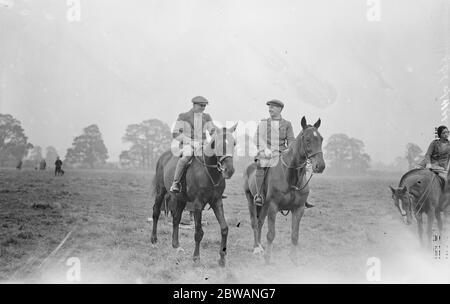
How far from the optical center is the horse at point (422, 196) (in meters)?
9.05

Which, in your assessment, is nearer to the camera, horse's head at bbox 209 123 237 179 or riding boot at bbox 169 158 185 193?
horse's head at bbox 209 123 237 179

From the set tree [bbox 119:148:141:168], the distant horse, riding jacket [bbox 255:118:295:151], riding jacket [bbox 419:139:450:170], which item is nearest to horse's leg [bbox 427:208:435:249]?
riding jacket [bbox 419:139:450:170]

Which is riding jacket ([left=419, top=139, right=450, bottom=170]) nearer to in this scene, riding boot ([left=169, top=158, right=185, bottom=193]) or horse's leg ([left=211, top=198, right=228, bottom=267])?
horse's leg ([left=211, top=198, right=228, bottom=267])

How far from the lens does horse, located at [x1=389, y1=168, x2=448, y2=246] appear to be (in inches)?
356

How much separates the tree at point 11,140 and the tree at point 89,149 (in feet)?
9.02

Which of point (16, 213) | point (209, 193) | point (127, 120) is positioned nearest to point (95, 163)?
point (127, 120)

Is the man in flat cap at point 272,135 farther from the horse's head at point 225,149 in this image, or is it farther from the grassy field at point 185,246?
the horse's head at point 225,149

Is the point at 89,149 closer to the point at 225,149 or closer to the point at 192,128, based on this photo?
the point at 192,128

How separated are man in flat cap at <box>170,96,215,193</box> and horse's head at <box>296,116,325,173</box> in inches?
85.4

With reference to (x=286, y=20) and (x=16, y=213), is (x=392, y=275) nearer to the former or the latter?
(x=286, y=20)

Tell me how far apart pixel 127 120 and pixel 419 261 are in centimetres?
1597

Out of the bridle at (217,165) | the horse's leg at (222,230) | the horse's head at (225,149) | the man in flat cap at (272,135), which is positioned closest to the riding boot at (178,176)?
the bridle at (217,165)
